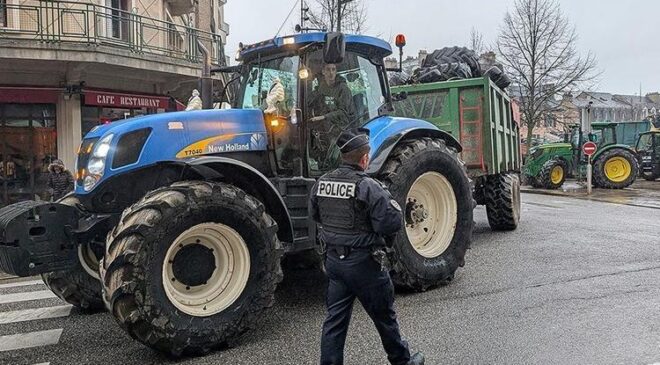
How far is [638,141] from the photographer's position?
81.1ft

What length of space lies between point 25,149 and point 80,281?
406 inches

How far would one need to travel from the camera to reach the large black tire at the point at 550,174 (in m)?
21.2

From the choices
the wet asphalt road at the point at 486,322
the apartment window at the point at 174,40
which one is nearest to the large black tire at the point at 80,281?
the wet asphalt road at the point at 486,322

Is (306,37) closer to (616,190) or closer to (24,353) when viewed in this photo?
(24,353)

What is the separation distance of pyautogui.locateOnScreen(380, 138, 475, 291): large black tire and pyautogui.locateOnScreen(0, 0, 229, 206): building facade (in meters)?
8.87

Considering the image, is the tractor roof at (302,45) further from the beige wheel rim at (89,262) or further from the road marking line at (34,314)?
the road marking line at (34,314)

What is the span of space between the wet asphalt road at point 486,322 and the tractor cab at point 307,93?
1574 mm

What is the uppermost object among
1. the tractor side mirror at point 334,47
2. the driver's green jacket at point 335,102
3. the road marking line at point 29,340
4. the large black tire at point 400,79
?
the large black tire at point 400,79

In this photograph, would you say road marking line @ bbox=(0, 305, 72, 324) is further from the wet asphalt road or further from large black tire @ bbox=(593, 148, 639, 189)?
large black tire @ bbox=(593, 148, 639, 189)

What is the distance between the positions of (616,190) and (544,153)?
294 centimetres

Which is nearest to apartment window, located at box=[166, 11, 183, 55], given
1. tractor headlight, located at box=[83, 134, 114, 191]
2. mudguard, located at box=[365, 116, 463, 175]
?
mudguard, located at box=[365, 116, 463, 175]

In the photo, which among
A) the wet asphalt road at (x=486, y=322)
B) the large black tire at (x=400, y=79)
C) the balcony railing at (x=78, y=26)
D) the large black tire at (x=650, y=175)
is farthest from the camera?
the large black tire at (x=650, y=175)

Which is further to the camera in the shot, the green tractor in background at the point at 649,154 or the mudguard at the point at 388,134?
the green tractor in background at the point at 649,154

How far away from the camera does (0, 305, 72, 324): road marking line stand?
5820mm
